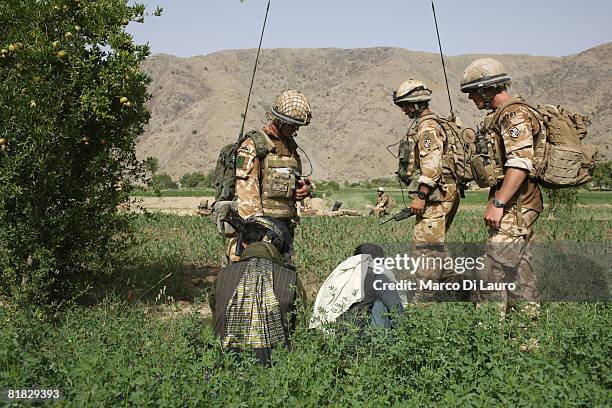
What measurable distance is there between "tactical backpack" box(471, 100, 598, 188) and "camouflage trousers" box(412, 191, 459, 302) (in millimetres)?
661

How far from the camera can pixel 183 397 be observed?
3.39 meters

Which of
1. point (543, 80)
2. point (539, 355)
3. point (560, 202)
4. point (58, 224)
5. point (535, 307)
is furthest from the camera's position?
point (543, 80)

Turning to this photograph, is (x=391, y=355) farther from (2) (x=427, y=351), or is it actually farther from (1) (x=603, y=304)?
(1) (x=603, y=304)

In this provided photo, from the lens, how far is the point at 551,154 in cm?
544

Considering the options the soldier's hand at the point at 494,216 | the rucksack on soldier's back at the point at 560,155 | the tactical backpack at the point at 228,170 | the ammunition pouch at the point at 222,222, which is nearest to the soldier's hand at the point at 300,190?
the tactical backpack at the point at 228,170

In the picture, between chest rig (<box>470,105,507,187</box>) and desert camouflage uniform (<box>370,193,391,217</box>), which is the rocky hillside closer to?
desert camouflage uniform (<box>370,193,391,217</box>)

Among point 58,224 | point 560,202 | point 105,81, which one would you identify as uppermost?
point 105,81

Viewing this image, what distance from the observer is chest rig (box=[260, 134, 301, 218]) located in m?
5.84

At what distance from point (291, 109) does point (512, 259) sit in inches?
96.2

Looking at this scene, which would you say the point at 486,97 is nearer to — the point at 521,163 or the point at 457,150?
the point at 457,150

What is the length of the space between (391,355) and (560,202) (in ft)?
55.0

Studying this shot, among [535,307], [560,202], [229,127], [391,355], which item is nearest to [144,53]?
[391,355]

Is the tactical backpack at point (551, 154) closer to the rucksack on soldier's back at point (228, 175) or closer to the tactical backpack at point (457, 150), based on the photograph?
the tactical backpack at point (457, 150)

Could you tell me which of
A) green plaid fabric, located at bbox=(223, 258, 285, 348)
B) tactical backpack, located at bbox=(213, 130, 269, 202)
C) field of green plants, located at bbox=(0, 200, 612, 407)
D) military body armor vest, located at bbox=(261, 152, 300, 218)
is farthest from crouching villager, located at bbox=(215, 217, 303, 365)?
tactical backpack, located at bbox=(213, 130, 269, 202)
